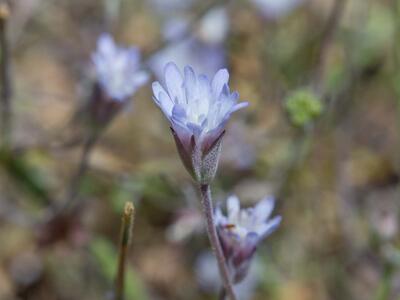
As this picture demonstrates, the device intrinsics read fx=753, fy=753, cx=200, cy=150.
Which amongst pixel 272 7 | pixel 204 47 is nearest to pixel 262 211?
pixel 204 47

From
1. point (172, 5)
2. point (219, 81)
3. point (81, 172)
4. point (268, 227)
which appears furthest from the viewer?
point (172, 5)

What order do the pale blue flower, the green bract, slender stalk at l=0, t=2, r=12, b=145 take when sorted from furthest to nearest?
1. the green bract
2. the pale blue flower
3. slender stalk at l=0, t=2, r=12, b=145

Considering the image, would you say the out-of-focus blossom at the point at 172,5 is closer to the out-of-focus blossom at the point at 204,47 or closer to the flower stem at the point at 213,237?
the out-of-focus blossom at the point at 204,47

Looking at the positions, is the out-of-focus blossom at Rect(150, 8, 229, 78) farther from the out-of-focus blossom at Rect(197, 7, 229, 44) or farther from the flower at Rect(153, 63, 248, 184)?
the flower at Rect(153, 63, 248, 184)

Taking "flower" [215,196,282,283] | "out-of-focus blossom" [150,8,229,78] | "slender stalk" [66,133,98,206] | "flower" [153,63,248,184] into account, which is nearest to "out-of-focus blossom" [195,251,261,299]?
"slender stalk" [66,133,98,206]

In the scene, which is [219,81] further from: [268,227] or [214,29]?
[214,29]

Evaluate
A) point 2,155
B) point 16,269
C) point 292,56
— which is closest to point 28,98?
point 2,155

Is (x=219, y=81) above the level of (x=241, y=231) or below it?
above
